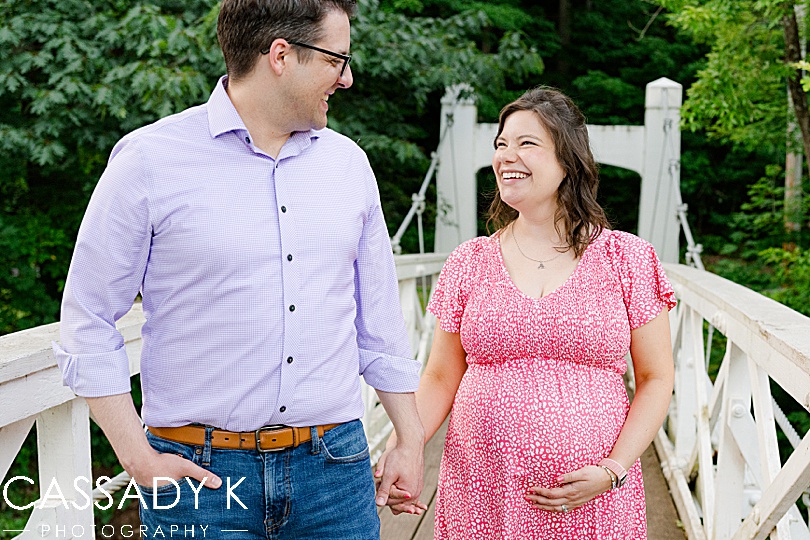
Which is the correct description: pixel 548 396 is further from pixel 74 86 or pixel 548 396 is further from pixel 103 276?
pixel 74 86

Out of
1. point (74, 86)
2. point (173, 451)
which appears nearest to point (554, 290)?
point (173, 451)

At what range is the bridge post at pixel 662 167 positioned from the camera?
26.6 ft

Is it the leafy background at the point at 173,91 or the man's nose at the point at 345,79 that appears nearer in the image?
the man's nose at the point at 345,79

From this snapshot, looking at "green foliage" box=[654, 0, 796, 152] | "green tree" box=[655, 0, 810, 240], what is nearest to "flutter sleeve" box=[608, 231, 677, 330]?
"green tree" box=[655, 0, 810, 240]

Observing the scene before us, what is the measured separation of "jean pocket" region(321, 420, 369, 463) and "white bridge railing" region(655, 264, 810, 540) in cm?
65

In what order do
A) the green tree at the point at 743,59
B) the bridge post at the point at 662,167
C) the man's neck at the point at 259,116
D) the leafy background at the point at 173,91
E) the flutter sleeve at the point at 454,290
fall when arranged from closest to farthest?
the man's neck at the point at 259,116
the flutter sleeve at the point at 454,290
the leafy background at the point at 173,91
the green tree at the point at 743,59
the bridge post at the point at 662,167

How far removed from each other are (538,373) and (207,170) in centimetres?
64

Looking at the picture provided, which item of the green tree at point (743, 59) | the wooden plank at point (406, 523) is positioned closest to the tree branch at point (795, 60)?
the green tree at point (743, 59)

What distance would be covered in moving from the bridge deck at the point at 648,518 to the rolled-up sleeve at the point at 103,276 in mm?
1503

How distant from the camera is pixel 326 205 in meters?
1.26

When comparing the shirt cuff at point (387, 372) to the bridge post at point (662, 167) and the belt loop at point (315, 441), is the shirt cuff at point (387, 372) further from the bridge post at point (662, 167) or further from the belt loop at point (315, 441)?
the bridge post at point (662, 167)

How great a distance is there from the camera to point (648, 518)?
2.65 metres

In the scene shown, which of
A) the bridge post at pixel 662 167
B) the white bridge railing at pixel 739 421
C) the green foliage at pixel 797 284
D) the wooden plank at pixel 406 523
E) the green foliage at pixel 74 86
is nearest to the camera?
the white bridge railing at pixel 739 421

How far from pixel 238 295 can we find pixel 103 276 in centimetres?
17
